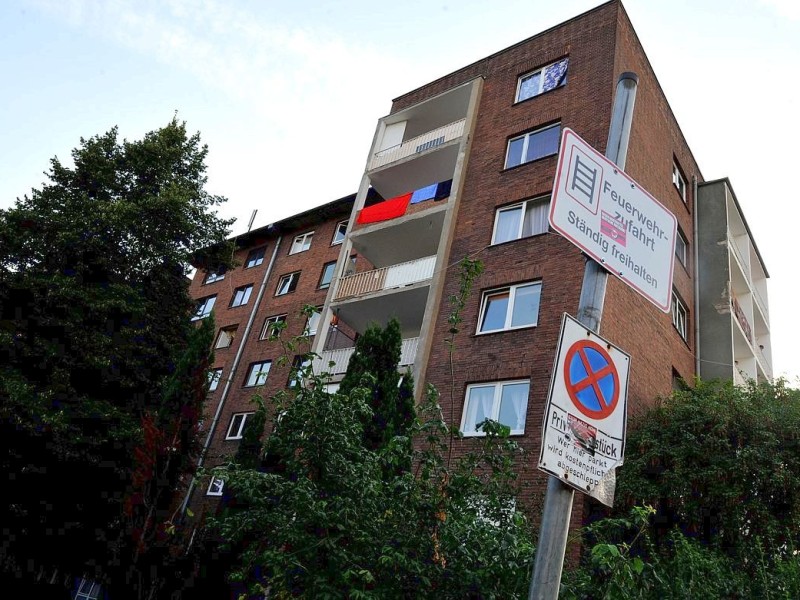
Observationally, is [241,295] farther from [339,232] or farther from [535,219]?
[535,219]

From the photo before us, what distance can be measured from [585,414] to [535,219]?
44.1 ft

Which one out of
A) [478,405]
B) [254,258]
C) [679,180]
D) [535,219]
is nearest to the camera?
[478,405]

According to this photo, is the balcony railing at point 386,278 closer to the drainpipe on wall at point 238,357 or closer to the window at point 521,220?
the window at point 521,220

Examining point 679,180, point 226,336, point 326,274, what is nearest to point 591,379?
point 679,180

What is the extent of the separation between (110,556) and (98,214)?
9.38 m

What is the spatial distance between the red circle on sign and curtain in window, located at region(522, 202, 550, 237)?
12.6m

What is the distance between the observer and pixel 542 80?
63.8 feet

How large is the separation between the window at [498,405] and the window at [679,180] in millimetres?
10407

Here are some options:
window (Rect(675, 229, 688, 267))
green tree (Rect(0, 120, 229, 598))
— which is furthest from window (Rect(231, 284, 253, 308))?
window (Rect(675, 229, 688, 267))

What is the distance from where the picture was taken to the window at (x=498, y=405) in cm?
1324

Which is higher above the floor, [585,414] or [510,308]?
[510,308]

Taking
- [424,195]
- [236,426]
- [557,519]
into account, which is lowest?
[557,519]

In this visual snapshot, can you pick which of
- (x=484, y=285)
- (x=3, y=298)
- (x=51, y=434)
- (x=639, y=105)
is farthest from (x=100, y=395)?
(x=639, y=105)

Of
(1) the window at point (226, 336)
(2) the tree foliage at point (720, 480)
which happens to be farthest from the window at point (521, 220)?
(1) the window at point (226, 336)
